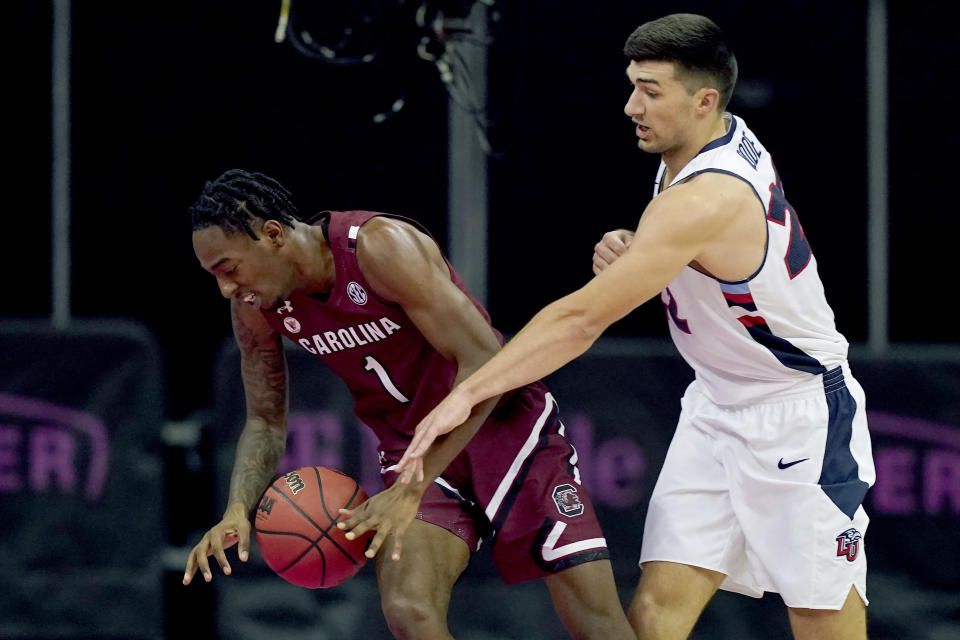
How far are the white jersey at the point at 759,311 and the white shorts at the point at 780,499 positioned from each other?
75 mm

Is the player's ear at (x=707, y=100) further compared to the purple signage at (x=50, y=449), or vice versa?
the purple signage at (x=50, y=449)

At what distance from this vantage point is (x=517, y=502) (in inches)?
156

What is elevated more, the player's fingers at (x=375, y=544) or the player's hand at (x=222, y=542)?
the player's fingers at (x=375, y=544)

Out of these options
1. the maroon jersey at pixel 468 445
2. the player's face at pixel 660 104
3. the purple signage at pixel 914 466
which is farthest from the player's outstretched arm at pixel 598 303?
the purple signage at pixel 914 466

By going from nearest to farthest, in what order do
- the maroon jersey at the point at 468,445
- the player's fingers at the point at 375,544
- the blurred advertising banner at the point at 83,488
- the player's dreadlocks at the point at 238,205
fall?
the player's fingers at the point at 375,544 → the player's dreadlocks at the point at 238,205 → the maroon jersey at the point at 468,445 → the blurred advertising banner at the point at 83,488

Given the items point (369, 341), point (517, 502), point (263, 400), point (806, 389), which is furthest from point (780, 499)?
point (263, 400)

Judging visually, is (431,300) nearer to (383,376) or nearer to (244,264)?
(383,376)

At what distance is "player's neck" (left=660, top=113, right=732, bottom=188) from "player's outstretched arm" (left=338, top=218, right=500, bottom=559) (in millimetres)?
702

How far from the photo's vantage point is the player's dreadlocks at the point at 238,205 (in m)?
3.79

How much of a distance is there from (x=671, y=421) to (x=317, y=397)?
1506 millimetres

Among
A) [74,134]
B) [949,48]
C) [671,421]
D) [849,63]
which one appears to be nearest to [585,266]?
[671,421]

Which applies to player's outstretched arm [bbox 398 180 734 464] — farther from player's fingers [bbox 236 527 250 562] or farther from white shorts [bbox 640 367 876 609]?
white shorts [bbox 640 367 876 609]

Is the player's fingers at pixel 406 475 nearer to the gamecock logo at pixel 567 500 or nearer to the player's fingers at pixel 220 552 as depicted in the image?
the player's fingers at pixel 220 552

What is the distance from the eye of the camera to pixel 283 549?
382 cm
